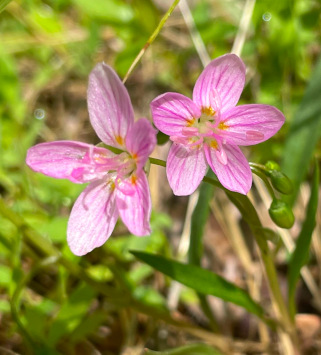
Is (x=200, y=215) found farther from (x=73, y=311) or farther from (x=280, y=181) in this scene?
(x=73, y=311)

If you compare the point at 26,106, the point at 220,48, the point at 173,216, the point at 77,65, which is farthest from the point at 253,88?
the point at 26,106

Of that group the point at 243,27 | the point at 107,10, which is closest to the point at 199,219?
the point at 243,27

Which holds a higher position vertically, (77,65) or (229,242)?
(77,65)

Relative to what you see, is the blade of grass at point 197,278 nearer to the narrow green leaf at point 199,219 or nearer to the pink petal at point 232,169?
the narrow green leaf at point 199,219

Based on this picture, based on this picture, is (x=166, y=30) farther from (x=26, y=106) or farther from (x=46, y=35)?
(x=26, y=106)

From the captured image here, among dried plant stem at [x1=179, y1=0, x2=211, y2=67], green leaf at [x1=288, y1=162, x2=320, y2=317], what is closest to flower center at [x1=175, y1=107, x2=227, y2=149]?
green leaf at [x1=288, y1=162, x2=320, y2=317]

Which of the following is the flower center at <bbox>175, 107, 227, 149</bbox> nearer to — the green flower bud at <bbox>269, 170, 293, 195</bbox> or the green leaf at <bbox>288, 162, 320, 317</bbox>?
the green flower bud at <bbox>269, 170, 293, 195</bbox>

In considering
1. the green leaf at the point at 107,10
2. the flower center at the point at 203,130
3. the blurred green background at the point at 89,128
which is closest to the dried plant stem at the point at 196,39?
the blurred green background at the point at 89,128
